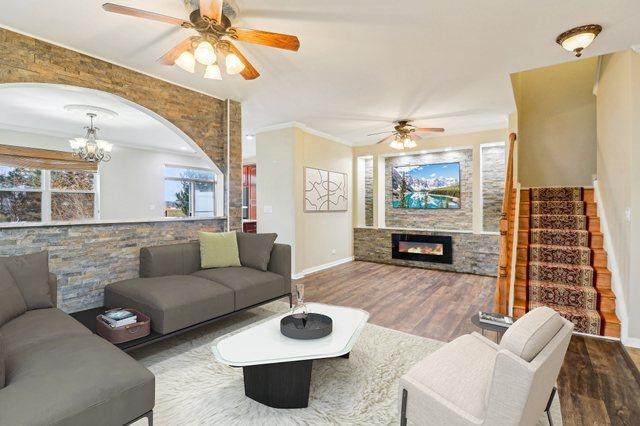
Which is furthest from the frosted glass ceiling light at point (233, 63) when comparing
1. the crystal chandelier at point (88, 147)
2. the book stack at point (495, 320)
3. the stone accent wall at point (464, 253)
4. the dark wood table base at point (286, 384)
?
the stone accent wall at point (464, 253)

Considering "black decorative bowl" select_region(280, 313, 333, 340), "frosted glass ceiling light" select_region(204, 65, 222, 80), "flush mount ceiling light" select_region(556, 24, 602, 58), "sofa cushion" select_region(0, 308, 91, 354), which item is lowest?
"black decorative bowl" select_region(280, 313, 333, 340)

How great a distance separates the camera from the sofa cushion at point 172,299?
2566 mm

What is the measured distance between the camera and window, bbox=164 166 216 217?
339 inches

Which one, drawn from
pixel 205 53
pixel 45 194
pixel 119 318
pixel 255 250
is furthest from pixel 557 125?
pixel 45 194

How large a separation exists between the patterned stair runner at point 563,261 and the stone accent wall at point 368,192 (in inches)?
139

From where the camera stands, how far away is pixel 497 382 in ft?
4.13

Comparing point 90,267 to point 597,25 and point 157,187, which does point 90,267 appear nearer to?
point 597,25

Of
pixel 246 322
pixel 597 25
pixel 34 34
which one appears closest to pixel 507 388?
pixel 246 322

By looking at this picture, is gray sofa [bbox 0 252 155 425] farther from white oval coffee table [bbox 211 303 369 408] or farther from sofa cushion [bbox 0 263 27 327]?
white oval coffee table [bbox 211 303 369 408]

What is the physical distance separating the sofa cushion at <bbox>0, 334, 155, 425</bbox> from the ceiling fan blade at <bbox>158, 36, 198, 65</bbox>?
2088 mm

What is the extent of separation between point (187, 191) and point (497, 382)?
917 centimetres

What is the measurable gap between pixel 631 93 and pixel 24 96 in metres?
7.43

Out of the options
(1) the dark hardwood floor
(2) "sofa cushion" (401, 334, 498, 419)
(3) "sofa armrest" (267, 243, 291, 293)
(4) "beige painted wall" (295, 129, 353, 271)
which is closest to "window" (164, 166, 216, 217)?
(4) "beige painted wall" (295, 129, 353, 271)

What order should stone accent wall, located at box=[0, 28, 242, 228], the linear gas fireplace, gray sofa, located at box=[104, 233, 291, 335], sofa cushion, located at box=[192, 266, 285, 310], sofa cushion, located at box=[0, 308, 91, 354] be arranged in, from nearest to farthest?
1. sofa cushion, located at box=[0, 308, 91, 354]
2. gray sofa, located at box=[104, 233, 291, 335]
3. stone accent wall, located at box=[0, 28, 242, 228]
4. sofa cushion, located at box=[192, 266, 285, 310]
5. the linear gas fireplace
